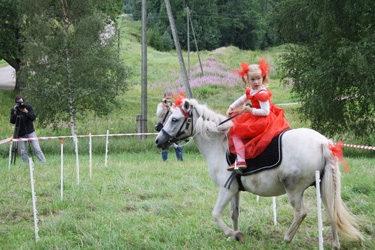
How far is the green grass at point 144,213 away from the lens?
4934 millimetres

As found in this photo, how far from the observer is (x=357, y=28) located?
53.5 ft

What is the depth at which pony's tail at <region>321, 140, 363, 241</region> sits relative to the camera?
443cm

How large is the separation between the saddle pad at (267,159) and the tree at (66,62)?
42.6 ft

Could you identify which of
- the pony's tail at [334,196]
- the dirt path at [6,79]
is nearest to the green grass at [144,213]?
the pony's tail at [334,196]

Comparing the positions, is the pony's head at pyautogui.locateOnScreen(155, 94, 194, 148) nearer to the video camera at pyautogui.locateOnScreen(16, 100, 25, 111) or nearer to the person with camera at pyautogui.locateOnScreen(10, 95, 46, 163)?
the video camera at pyautogui.locateOnScreen(16, 100, 25, 111)

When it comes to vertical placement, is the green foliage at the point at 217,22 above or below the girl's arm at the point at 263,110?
above

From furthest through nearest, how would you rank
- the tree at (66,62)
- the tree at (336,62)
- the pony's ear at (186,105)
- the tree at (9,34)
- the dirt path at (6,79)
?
the dirt path at (6,79) → the tree at (9,34) → the tree at (66,62) → the tree at (336,62) → the pony's ear at (186,105)

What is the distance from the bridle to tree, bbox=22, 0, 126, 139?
12.2 meters

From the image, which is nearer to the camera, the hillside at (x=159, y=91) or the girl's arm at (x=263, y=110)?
the girl's arm at (x=263, y=110)

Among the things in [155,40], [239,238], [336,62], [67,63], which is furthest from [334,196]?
[155,40]

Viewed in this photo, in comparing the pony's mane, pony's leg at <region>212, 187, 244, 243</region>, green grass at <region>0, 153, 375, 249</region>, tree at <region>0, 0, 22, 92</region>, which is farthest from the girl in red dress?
tree at <region>0, 0, 22, 92</region>

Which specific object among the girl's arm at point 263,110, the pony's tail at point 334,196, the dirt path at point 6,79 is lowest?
the pony's tail at point 334,196

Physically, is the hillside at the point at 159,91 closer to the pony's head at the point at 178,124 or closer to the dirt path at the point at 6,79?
the dirt path at the point at 6,79

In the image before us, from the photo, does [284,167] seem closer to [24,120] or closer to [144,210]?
[144,210]
